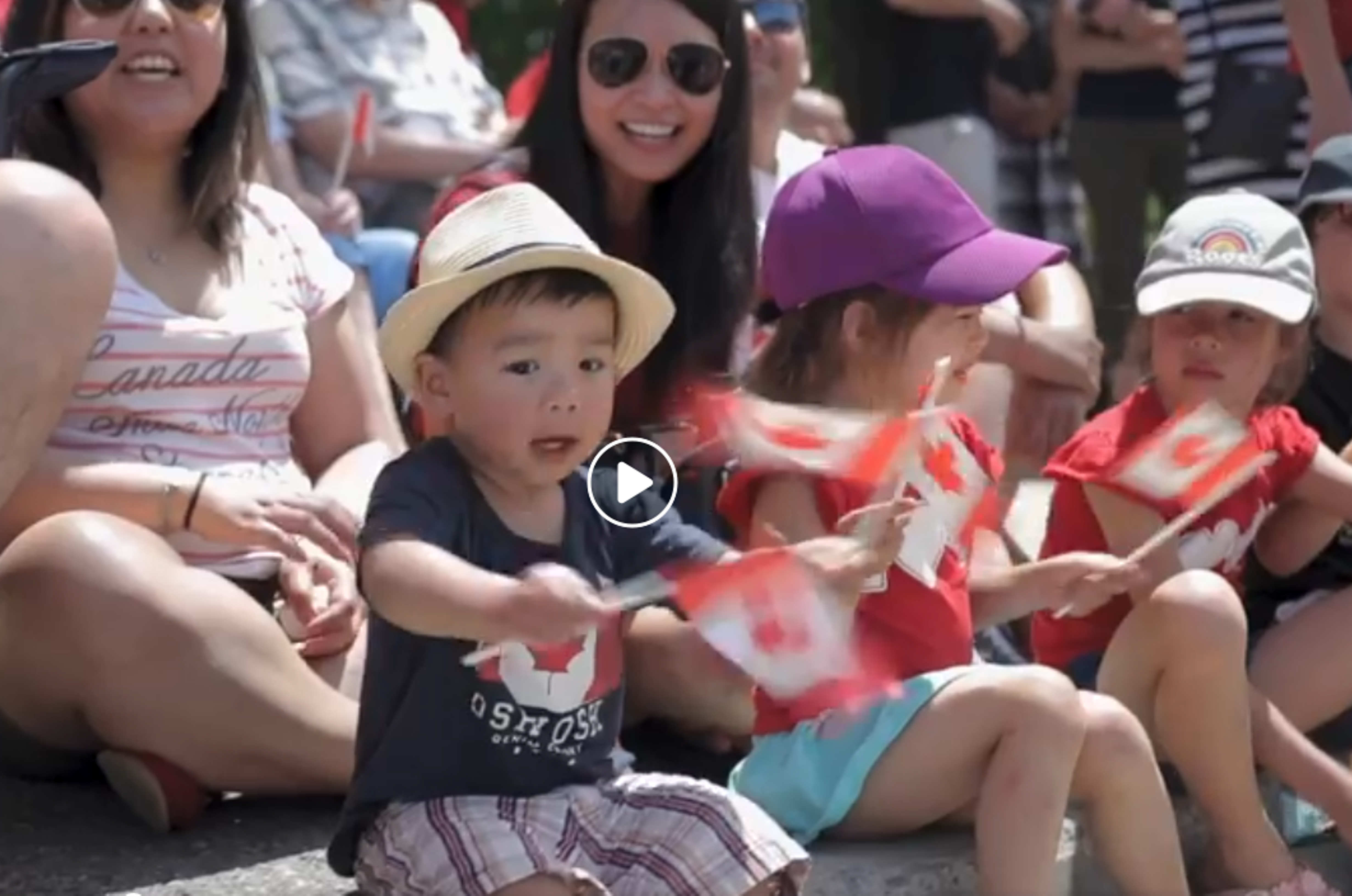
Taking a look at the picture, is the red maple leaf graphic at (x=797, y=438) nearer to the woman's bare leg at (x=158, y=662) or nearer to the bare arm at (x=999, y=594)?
the bare arm at (x=999, y=594)

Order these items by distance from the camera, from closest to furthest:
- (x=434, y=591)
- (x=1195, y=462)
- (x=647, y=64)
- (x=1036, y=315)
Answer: (x=434, y=591) → (x=1195, y=462) → (x=647, y=64) → (x=1036, y=315)

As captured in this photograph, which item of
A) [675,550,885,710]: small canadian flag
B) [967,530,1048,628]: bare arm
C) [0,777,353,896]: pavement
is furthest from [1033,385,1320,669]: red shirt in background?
[0,777,353,896]: pavement

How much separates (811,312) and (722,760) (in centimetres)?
74

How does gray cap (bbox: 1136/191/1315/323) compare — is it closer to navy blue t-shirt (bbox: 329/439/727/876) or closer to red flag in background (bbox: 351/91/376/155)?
navy blue t-shirt (bbox: 329/439/727/876)

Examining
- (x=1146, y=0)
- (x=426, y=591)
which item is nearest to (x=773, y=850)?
(x=426, y=591)

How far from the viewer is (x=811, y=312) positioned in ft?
10.5

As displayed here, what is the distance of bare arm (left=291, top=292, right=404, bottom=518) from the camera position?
361cm

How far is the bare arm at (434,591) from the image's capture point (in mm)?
2447

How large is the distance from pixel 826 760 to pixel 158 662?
85 cm

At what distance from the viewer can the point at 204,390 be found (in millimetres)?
3381

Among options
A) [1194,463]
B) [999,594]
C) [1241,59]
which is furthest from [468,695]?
[1241,59]

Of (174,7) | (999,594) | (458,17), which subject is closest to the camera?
(999,594)

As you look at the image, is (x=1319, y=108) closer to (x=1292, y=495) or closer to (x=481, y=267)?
(x=1292, y=495)

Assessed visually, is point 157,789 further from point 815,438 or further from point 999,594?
point 999,594
